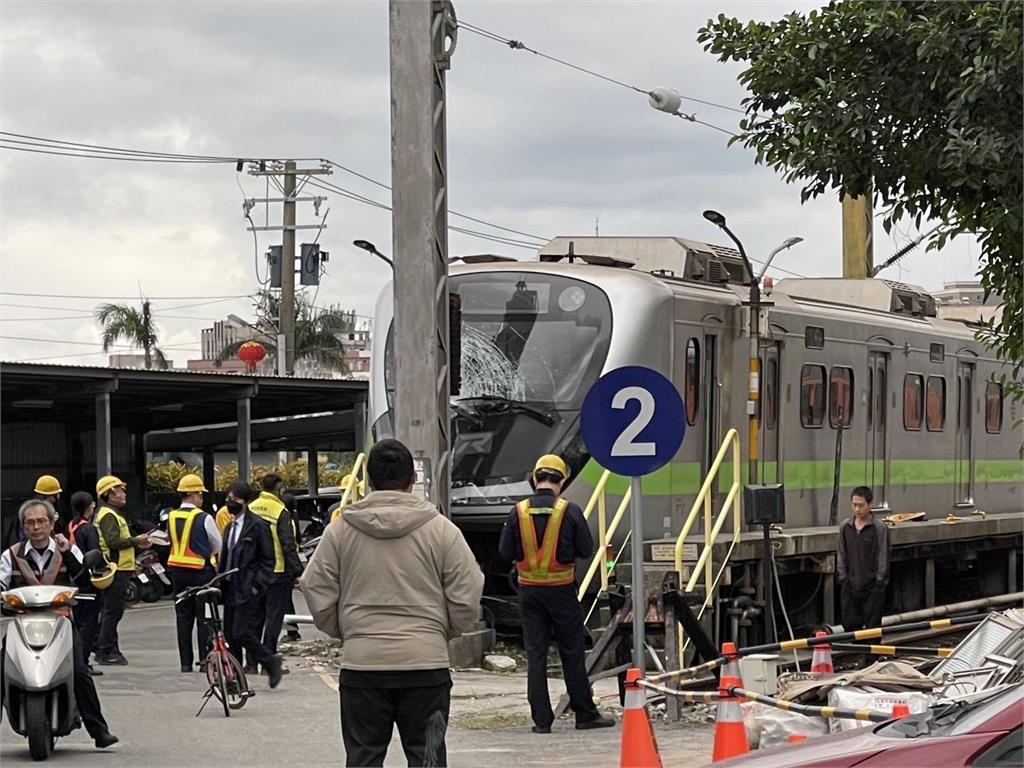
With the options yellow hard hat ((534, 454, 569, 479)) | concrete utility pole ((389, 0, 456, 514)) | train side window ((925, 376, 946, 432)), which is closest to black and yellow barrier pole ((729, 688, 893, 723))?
yellow hard hat ((534, 454, 569, 479))

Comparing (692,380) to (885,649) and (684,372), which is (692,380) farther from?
(885,649)

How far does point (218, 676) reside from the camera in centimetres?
1359

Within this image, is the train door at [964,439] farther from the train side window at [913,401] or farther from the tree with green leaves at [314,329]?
the tree with green leaves at [314,329]

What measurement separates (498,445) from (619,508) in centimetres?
142

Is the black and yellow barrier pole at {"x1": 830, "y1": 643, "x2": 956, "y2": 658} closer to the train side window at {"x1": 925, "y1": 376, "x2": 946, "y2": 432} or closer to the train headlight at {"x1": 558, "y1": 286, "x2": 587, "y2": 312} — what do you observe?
the train headlight at {"x1": 558, "y1": 286, "x2": 587, "y2": 312}

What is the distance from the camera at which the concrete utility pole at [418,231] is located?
15.6m

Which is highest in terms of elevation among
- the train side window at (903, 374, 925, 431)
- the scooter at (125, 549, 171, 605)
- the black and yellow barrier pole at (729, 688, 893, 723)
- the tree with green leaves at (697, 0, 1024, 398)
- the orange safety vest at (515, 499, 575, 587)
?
the tree with green leaves at (697, 0, 1024, 398)

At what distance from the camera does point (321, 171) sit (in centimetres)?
5353

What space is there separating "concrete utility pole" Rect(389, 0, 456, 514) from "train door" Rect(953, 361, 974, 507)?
1088 centimetres

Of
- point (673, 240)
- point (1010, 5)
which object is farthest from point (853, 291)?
point (1010, 5)

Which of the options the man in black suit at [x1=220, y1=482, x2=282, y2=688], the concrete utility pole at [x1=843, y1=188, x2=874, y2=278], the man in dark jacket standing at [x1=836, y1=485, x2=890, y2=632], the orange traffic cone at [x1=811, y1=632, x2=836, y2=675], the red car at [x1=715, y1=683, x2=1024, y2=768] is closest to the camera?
the red car at [x1=715, y1=683, x2=1024, y2=768]

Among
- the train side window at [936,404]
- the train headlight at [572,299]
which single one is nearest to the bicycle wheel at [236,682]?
the train headlight at [572,299]

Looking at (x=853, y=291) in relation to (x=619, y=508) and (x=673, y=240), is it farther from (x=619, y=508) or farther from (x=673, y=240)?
(x=619, y=508)

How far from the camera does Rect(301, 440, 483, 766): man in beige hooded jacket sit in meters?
7.63
